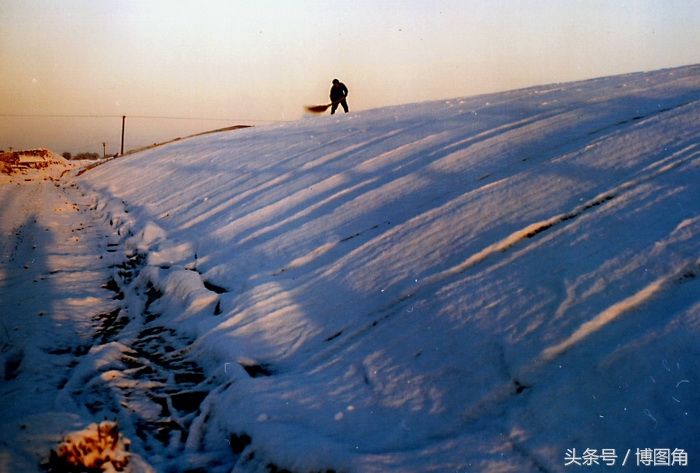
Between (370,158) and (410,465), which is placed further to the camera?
(370,158)

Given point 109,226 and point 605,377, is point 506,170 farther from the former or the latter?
point 109,226

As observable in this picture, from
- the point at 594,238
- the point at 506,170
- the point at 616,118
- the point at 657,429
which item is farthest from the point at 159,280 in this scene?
the point at 616,118

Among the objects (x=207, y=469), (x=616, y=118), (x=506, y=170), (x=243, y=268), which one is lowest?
(x=207, y=469)

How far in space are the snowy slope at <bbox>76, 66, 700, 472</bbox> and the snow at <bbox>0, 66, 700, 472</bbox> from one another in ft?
0.04

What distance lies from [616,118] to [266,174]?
4027 mm

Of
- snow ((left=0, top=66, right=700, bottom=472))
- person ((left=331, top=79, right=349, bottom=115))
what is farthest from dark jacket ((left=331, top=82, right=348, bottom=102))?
snow ((left=0, top=66, right=700, bottom=472))

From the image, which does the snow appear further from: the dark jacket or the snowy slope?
the dark jacket

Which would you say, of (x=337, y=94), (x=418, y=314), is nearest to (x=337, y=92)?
(x=337, y=94)

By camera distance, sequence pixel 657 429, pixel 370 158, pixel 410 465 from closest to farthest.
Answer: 1. pixel 657 429
2. pixel 410 465
3. pixel 370 158

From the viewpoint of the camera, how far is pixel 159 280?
157 inches

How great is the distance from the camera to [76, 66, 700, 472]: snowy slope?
1.67 metres

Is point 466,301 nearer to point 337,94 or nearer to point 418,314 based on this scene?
point 418,314

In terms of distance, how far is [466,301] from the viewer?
7.60ft

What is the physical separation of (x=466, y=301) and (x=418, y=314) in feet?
0.82
